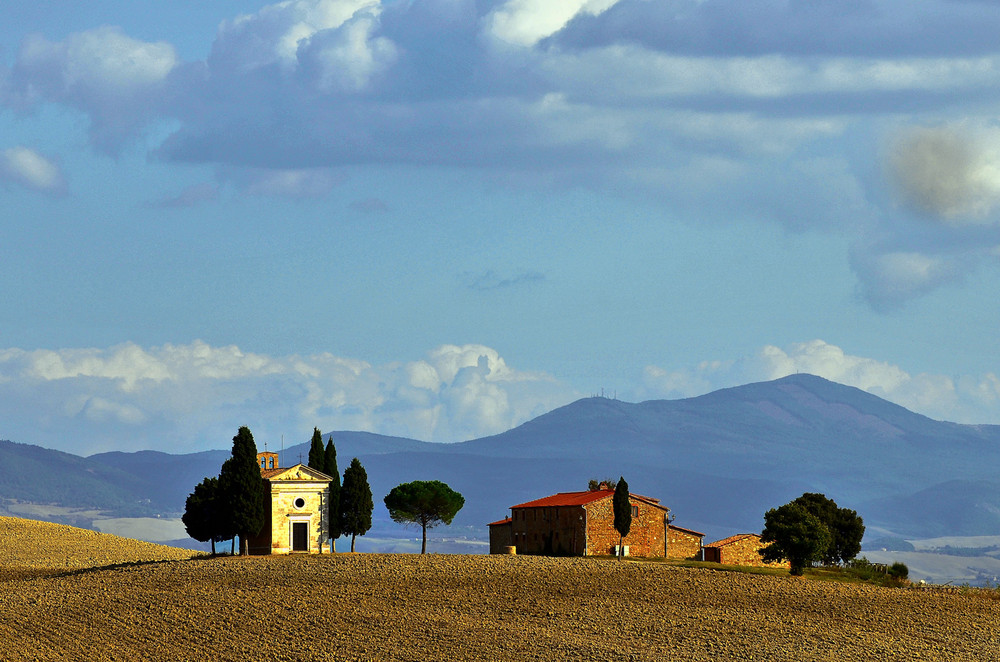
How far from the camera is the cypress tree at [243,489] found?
104750 millimetres

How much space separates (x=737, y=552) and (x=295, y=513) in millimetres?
37871

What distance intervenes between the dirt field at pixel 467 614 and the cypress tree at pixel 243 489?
5.70m

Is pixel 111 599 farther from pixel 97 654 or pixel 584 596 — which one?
pixel 584 596

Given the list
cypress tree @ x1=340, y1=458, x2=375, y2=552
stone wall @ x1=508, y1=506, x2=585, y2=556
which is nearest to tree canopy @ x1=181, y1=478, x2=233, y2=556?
cypress tree @ x1=340, y1=458, x2=375, y2=552

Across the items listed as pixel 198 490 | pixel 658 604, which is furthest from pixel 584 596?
pixel 198 490

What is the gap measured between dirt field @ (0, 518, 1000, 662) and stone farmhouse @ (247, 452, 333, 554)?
628 centimetres

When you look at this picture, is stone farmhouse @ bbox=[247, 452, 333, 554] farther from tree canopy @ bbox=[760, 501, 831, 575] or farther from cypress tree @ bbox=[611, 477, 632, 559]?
tree canopy @ bbox=[760, 501, 831, 575]

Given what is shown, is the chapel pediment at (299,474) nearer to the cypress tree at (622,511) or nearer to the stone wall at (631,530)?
the stone wall at (631,530)

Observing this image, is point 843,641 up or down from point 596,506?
down

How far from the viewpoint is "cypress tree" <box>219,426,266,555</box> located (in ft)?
344

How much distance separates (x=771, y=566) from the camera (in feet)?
373

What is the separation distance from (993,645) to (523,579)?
30814 millimetres

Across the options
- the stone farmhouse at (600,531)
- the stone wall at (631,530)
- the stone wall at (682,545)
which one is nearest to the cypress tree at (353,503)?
the stone farmhouse at (600,531)

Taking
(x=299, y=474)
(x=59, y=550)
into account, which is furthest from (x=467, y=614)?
(x=59, y=550)
